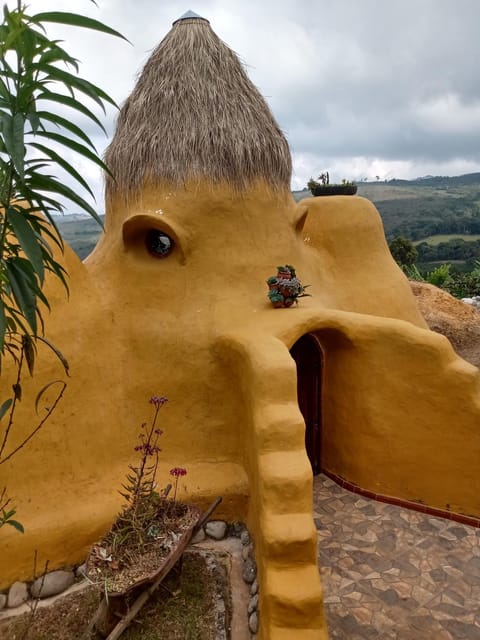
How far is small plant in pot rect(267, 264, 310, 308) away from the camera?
613 centimetres

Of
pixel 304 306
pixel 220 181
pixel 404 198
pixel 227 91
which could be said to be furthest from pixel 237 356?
pixel 404 198

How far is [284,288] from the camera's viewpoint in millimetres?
6121

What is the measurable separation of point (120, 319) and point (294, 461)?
2.75m

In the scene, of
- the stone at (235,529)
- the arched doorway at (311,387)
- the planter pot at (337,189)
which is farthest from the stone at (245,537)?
the planter pot at (337,189)

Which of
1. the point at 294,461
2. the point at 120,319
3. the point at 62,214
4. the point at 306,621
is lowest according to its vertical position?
the point at 306,621

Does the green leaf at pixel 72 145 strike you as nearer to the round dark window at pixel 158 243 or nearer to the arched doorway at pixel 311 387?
the round dark window at pixel 158 243

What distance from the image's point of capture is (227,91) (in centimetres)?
645

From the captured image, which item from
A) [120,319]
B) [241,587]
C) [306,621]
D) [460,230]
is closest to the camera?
Answer: [306,621]

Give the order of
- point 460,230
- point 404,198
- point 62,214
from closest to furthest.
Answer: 1. point 62,214
2. point 460,230
3. point 404,198

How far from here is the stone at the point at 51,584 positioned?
5.01 metres

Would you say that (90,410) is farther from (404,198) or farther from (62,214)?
(404,198)

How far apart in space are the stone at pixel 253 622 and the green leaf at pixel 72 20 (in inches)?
187

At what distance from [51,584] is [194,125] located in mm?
5321

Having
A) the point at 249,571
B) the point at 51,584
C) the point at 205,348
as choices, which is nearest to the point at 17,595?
the point at 51,584
